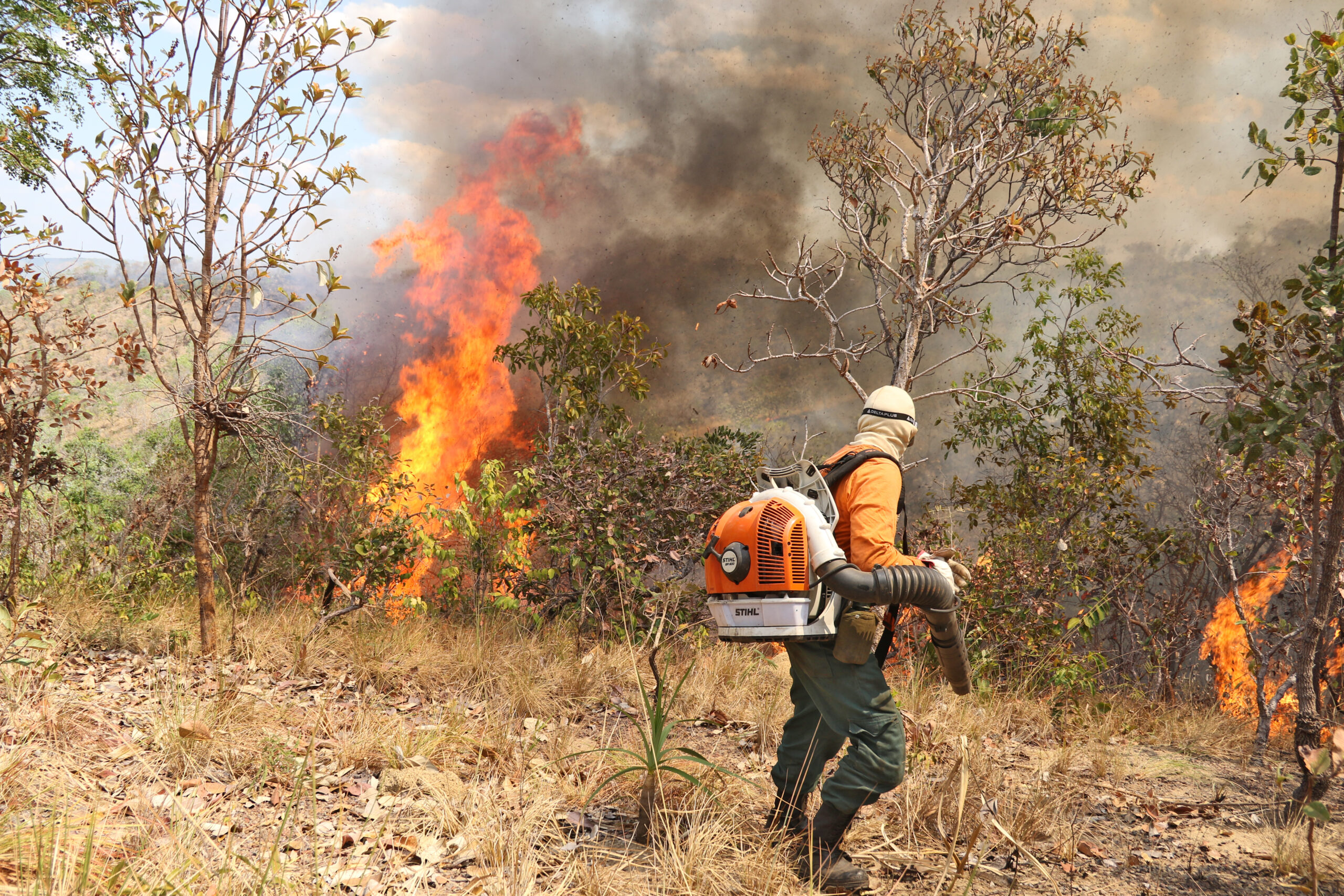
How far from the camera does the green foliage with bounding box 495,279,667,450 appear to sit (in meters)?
10.2

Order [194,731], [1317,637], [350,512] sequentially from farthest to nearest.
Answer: [350,512]
[1317,637]
[194,731]

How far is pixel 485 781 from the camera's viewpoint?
3361 millimetres

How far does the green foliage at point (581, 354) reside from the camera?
10.2 meters

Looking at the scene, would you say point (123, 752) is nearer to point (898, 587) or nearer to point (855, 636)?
point (855, 636)

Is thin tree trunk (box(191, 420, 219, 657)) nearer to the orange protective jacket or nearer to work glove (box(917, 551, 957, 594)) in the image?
the orange protective jacket

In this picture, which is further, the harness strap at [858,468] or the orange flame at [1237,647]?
the orange flame at [1237,647]

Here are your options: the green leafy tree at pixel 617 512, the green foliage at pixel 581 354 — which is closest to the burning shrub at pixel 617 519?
the green leafy tree at pixel 617 512

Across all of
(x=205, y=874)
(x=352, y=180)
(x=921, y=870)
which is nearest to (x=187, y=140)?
(x=352, y=180)

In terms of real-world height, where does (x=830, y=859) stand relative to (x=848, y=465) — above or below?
→ below

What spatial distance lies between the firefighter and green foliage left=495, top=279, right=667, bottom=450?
285 inches

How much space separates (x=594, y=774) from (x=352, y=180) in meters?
3.72

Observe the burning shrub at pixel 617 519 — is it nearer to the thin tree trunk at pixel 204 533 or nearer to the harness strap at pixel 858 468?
the thin tree trunk at pixel 204 533

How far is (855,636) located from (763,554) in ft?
1.41

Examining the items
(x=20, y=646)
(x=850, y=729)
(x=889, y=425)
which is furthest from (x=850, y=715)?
(x=20, y=646)
